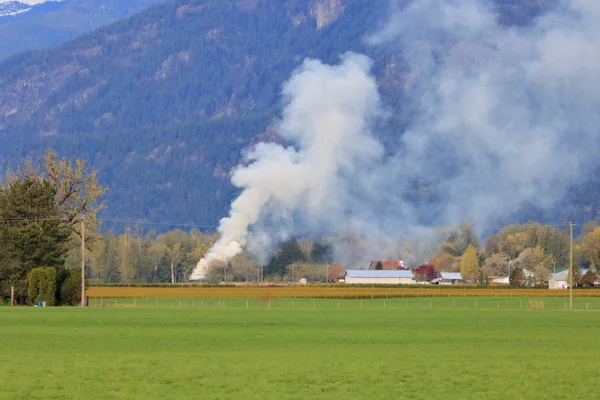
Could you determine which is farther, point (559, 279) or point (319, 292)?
point (559, 279)

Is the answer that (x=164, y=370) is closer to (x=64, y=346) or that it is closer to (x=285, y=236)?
(x=64, y=346)

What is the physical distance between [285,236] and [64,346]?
150 m

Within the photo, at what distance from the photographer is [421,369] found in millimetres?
38125

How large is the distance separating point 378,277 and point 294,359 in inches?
5900

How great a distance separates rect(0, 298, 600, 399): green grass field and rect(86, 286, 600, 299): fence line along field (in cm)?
5825

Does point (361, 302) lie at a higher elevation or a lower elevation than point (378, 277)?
lower

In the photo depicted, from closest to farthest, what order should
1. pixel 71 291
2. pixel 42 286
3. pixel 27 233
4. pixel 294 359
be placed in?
1. pixel 294 359
2. pixel 42 286
3. pixel 71 291
4. pixel 27 233

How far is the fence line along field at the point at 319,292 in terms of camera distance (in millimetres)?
128875

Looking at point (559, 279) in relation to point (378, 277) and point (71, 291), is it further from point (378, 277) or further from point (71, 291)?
point (71, 291)

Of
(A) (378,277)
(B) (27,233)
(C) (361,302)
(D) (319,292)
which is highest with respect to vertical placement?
(B) (27,233)

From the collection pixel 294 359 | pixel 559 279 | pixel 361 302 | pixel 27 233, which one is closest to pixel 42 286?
pixel 27 233

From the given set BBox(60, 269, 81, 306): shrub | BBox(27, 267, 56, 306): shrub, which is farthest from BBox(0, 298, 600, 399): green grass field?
BBox(60, 269, 81, 306): shrub

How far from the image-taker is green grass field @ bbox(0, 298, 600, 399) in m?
32.3

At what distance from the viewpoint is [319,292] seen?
133500 mm
